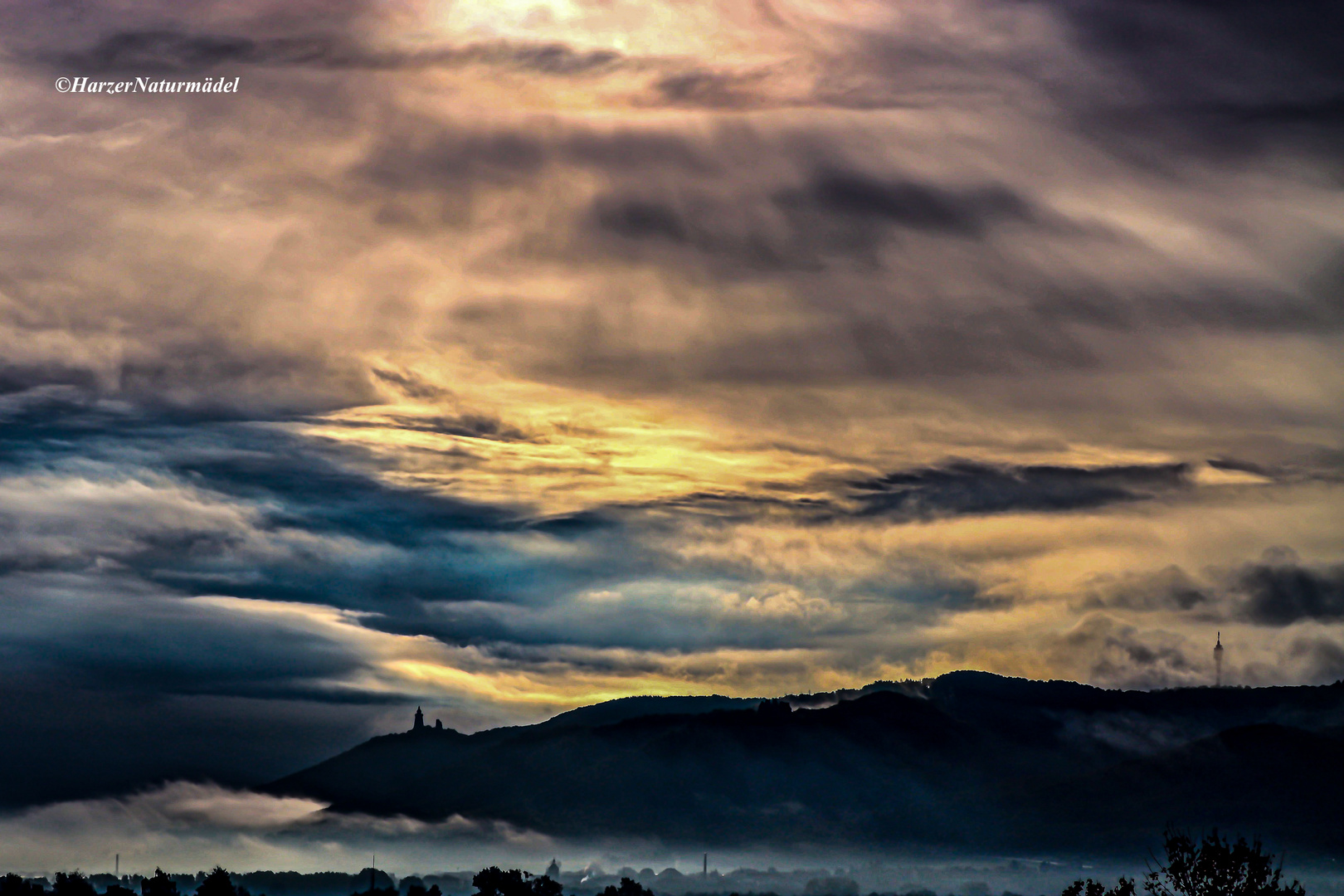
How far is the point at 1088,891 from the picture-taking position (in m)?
114

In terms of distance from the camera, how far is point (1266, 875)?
89938mm

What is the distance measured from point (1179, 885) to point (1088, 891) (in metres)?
22.7

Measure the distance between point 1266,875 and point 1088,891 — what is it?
25390mm

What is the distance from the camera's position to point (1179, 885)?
91.9 metres

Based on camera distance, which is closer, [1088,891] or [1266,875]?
[1266,875]

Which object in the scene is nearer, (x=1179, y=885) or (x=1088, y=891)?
(x=1179, y=885)

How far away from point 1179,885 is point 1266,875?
525cm

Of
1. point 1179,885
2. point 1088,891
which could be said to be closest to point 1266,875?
point 1179,885

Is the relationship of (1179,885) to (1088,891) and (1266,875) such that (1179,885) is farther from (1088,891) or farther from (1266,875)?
(1088,891)
